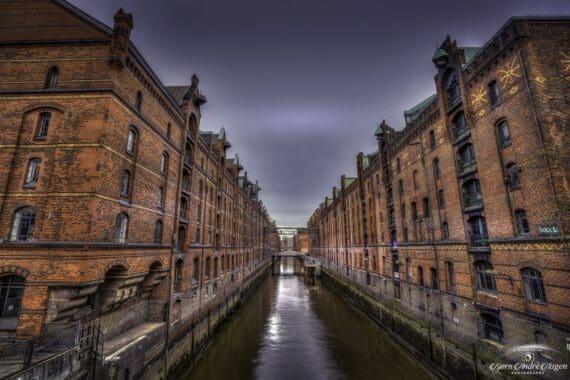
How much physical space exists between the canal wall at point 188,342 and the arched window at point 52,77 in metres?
12.8

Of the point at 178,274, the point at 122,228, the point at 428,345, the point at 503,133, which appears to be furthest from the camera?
the point at 178,274

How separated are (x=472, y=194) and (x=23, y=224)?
68.9ft

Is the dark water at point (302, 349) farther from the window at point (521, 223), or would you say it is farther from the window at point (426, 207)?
the window at point (426, 207)

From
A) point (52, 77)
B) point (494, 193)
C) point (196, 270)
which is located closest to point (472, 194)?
point (494, 193)

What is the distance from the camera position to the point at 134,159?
41.7 ft

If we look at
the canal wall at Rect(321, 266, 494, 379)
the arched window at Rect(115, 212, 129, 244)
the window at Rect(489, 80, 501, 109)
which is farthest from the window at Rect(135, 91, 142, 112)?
the canal wall at Rect(321, 266, 494, 379)

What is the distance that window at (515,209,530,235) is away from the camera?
35.9 ft

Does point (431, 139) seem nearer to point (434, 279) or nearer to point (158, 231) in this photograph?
point (434, 279)

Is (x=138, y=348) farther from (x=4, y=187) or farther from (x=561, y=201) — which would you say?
(x=561, y=201)

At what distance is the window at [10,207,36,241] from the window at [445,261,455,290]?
Result: 20521 millimetres

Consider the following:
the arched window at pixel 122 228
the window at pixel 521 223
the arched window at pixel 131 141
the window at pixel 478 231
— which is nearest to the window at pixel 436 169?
the window at pixel 478 231

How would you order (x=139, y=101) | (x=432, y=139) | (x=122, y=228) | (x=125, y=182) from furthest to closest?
(x=432, y=139), (x=139, y=101), (x=125, y=182), (x=122, y=228)

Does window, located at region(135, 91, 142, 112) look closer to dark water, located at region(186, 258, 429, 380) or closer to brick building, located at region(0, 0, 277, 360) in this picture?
brick building, located at region(0, 0, 277, 360)

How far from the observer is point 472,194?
14.5 metres
